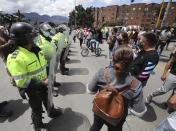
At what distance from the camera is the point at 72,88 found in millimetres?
5641

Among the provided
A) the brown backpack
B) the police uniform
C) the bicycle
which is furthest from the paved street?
the bicycle

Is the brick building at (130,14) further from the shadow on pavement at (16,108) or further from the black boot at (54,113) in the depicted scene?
the black boot at (54,113)

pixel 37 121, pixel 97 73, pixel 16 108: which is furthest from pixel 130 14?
pixel 97 73

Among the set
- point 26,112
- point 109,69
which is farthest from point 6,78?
point 109,69

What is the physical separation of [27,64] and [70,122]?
69.6 inches

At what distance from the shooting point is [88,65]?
877 centimetres

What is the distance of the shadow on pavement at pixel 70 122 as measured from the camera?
11.9 feet

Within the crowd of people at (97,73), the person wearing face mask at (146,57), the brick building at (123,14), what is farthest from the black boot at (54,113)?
the brick building at (123,14)

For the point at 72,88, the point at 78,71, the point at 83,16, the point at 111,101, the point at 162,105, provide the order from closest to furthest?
1. the point at 111,101
2. the point at 162,105
3. the point at 72,88
4. the point at 78,71
5. the point at 83,16

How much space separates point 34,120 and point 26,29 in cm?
160

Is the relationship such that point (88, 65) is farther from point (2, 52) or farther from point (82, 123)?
point (82, 123)

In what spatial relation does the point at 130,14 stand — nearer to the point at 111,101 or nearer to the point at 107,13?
the point at 107,13

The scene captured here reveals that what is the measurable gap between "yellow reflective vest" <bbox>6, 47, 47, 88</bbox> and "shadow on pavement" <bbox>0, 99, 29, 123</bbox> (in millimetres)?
1669

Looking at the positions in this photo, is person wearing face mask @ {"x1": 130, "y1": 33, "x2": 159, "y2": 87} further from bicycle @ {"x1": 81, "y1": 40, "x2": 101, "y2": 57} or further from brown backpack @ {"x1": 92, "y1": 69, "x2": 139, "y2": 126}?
bicycle @ {"x1": 81, "y1": 40, "x2": 101, "y2": 57}
